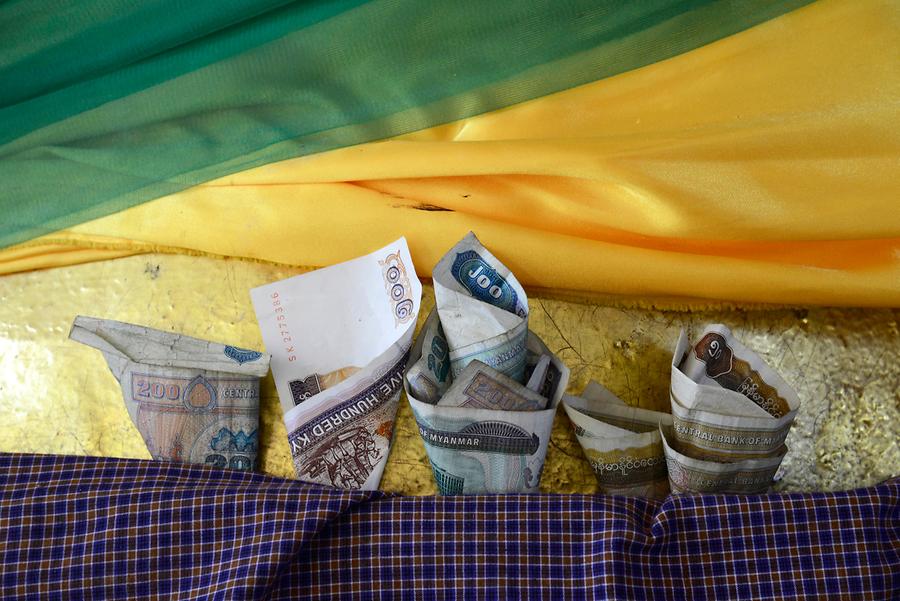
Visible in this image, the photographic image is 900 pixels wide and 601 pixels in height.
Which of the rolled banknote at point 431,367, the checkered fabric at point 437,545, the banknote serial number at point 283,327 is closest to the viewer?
the checkered fabric at point 437,545

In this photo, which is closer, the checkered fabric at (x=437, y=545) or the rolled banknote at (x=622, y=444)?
the checkered fabric at (x=437, y=545)

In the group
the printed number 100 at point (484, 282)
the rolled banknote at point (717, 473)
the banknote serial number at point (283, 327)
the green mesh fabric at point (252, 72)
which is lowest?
the rolled banknote at point (717, 473)

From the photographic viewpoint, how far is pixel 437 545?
95 centimetres

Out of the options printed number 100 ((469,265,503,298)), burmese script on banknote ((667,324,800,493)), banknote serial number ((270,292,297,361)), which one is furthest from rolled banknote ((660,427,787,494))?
banknote serial number ((270,292,297,361))

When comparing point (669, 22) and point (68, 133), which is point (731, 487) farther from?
point (68, 133)

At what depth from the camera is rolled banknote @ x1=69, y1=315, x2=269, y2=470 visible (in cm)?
112

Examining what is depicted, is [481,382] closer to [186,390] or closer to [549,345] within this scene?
[549,345]

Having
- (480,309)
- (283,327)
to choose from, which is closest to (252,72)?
(283,327)

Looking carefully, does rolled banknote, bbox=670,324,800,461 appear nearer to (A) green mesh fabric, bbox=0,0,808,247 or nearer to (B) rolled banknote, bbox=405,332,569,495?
(B) rolled banknote, bbox=405,332,569,495

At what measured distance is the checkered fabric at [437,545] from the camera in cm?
93

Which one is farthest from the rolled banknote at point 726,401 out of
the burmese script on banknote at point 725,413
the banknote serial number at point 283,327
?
the banknote serial number at point 283,327

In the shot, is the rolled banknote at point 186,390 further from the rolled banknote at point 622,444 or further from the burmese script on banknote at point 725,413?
the burmese script on banknote at point 725,413

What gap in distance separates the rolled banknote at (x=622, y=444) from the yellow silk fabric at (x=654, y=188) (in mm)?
163

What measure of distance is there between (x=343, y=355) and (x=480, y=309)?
227mm
